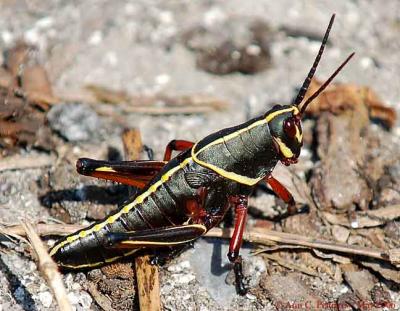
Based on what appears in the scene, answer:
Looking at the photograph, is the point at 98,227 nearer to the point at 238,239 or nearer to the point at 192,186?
the point at 192,186

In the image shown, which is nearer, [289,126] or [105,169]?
[289,126]

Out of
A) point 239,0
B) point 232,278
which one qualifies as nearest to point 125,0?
point 239,0

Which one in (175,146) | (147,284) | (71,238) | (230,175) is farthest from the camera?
(175,146)

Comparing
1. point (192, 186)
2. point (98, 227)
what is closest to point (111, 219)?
point (98, 227)

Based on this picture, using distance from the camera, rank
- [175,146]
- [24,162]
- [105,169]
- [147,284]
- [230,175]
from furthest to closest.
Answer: [24,162] → [175,146] → [105,169] → [230,175] → [147,284]

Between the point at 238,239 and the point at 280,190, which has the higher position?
the point at 280,190

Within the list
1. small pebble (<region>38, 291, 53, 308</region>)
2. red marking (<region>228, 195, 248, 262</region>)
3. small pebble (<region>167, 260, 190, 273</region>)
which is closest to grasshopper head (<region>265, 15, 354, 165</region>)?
red marking (<region>228, 195, 248, 262</region>)

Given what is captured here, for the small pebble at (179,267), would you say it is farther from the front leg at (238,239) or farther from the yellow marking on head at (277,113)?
the yellow marking on head at (277,113)
